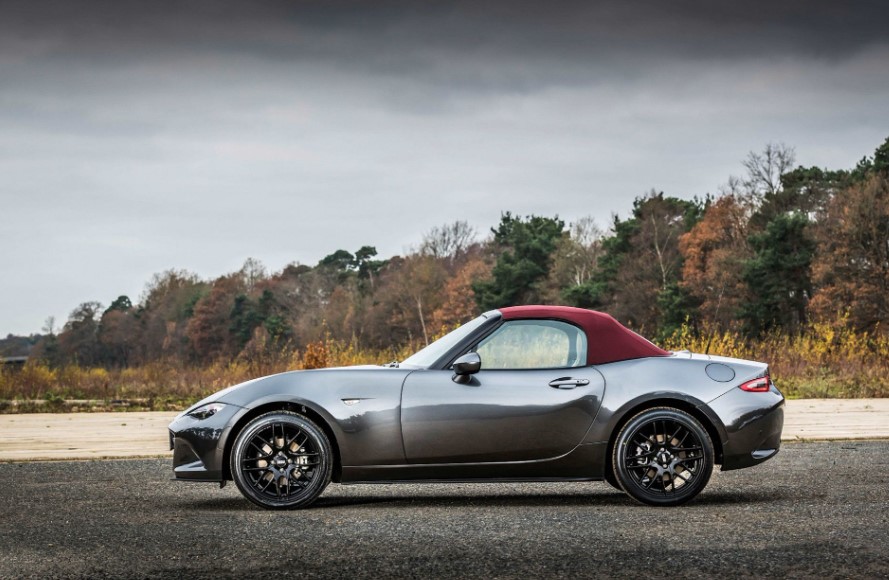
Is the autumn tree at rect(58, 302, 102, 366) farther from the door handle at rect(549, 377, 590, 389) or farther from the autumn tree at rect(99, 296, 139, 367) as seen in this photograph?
the door handle at rect(549, 377, 590, 389)

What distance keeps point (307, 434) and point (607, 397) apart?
6.65 ft

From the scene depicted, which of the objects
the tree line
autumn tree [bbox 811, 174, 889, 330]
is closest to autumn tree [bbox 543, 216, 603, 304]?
the tree line

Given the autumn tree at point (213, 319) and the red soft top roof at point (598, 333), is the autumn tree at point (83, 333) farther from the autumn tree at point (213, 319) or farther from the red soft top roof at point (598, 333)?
the red soft top roof at point (598, 333)

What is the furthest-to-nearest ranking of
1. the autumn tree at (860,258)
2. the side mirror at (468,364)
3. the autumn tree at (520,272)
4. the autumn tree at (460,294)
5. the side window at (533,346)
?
the autumn tree at (460,294) < the autumn tree at (520,272) < the autumn tree at (860,258) < the side window at (533,346) < the side mirror at (468,364)

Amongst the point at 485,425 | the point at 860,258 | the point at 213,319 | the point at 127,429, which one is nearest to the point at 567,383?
the point at 485,425

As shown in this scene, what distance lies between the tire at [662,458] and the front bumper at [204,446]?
103 inches

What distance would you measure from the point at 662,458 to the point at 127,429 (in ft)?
27.6

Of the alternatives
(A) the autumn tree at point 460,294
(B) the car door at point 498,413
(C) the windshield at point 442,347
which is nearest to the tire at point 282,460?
(B) the car door at point 498,413

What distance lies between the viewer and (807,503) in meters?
7.12

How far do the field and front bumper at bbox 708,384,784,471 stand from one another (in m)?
9.45

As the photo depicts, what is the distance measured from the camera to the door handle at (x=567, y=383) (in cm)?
707

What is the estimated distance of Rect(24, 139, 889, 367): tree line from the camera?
44.6 metres

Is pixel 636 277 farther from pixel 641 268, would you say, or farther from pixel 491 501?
pixel 491 501

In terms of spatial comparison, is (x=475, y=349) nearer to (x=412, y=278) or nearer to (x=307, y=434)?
(x=307, y=434)
